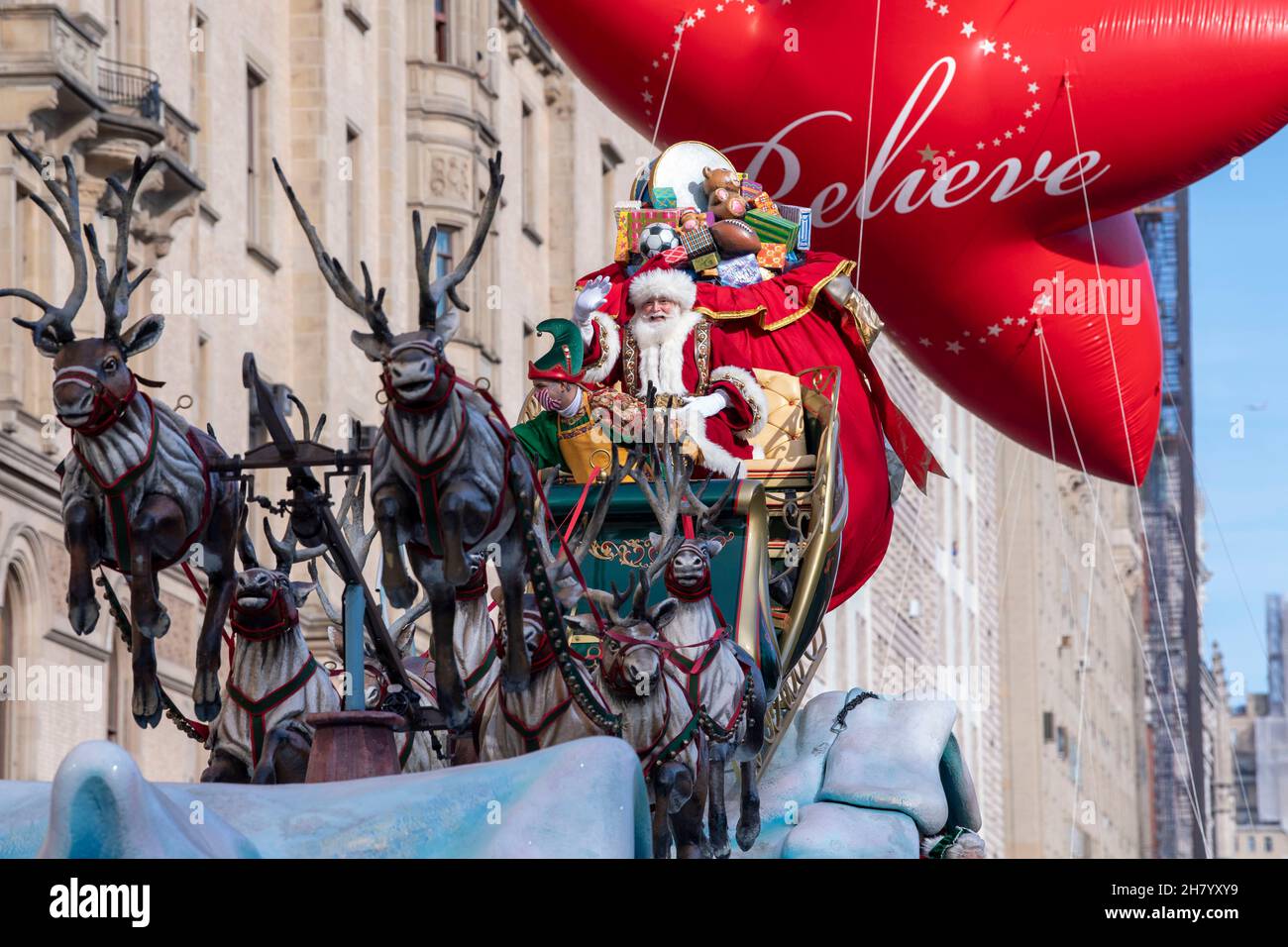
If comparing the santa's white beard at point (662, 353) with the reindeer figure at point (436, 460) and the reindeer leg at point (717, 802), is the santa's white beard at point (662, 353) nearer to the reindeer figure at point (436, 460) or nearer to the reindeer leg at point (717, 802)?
the reindeer leg at point (717, 802)

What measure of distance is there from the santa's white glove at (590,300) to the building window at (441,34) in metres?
23.3

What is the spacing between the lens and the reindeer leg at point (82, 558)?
36.4ft

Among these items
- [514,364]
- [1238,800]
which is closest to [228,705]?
[514,364]

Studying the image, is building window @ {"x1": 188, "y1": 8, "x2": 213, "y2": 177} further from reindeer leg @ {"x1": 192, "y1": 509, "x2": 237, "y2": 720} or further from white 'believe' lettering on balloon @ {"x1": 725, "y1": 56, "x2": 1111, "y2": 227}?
reindeer leg @ {"x1": 192, "y1": 509, "x2": 237, "y2": 720}

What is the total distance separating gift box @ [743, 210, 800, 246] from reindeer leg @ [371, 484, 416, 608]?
6.70 meters

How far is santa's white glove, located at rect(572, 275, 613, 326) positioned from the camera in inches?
647

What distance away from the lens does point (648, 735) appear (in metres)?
13.0

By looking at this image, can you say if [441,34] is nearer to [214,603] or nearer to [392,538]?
[214,603]

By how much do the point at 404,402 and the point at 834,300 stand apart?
7.03 m

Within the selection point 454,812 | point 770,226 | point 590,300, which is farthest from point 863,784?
point 454,812

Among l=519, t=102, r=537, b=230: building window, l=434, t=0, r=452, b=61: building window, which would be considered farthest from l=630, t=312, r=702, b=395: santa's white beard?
l=519, t=102, r=537, b=230: building window

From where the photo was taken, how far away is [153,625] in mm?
11195

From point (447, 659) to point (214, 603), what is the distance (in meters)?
1.12
